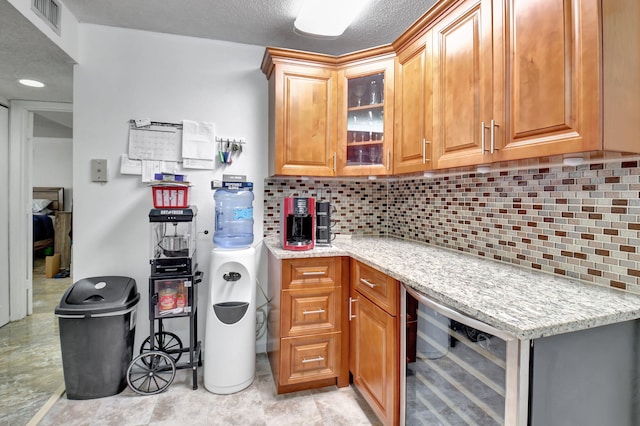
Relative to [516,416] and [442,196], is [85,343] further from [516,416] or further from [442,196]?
[442,196]

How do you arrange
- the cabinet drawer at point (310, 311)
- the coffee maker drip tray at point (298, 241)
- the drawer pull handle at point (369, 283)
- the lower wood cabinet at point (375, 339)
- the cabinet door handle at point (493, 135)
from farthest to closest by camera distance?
the coffee maker drip tray at point (298, 241), the cabinet drawer at point (310, 311), the drawer pull handle at point (369, 283), the lower wood cabinet at point (375, 339), the cabinet door handle at point (493, 135)

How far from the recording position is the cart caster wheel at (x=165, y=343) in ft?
7.07

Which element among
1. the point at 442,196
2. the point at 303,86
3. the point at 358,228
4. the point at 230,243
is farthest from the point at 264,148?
the point at 442,196

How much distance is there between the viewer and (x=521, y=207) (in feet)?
5.02

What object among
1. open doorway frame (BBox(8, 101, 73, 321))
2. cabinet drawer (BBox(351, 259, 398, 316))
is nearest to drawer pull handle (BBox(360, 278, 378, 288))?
cabinet drawer (BBox(351, 259, 398, 316))

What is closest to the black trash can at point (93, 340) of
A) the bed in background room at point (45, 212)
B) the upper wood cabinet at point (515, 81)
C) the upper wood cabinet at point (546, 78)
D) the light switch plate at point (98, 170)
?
the light switch plate at point (98, 170)

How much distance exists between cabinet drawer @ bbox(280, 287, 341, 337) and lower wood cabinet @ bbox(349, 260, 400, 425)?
11 centimetres

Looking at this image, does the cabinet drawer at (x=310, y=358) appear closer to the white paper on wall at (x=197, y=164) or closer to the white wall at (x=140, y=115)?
the white wall at (x=140, y=115)

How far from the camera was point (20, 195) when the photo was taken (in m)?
2.90

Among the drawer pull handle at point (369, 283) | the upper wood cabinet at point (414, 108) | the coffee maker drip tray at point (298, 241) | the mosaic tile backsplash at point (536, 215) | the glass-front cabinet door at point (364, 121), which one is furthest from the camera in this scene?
the glass-front cabinet door at point (364, 121)

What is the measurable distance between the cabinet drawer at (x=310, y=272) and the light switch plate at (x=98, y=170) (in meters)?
1.40

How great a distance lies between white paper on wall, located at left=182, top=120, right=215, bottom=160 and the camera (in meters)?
2.30

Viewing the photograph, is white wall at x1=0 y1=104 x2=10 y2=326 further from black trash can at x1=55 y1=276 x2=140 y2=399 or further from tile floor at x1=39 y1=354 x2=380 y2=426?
tile floor at x1=39 y1=354 x2=380 y2=426

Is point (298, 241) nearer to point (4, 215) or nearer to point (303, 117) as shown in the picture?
point (303, 117)
